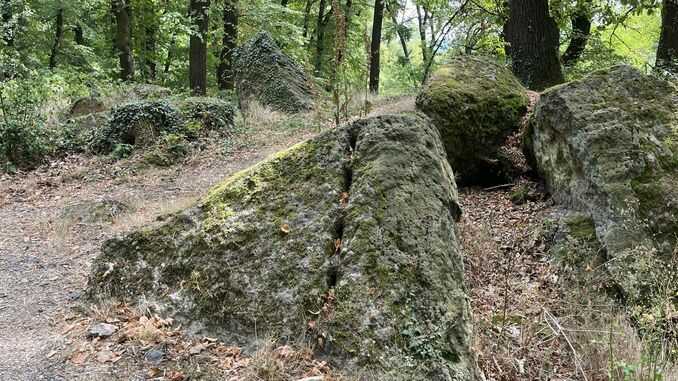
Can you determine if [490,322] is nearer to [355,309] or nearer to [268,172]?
[355,309]

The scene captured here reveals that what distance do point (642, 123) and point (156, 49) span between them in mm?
19858

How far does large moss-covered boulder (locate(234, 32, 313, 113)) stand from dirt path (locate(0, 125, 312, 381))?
88.0 inches

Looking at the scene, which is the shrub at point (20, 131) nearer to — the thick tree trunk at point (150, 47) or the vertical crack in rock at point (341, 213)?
the vertical crack in rock at point (341, 213)

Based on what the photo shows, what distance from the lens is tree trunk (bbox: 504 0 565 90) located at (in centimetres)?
862

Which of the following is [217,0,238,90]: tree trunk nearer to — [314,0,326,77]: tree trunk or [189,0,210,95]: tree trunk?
[189,0,210,95]: tree trunk

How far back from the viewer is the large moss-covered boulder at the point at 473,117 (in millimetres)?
6320

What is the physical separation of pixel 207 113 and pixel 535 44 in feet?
20.8

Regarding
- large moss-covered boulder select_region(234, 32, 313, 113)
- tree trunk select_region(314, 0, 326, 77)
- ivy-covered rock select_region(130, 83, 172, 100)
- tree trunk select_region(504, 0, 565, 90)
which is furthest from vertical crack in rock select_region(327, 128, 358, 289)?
tree trunk select_region(314, 0, 326, 77)

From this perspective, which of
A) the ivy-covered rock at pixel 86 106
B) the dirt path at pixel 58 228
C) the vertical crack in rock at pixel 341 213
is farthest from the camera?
the ivy-covered rock at pixel 86 106

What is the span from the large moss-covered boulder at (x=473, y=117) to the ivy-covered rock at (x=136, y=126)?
5.37 m

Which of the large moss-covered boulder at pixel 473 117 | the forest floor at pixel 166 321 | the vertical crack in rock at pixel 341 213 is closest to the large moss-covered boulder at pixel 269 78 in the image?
the forest floor at pixel 166 321

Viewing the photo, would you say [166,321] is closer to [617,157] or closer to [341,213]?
[341,213]

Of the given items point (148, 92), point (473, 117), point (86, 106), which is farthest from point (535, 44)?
point (86, 106)

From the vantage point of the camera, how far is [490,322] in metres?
3.80
